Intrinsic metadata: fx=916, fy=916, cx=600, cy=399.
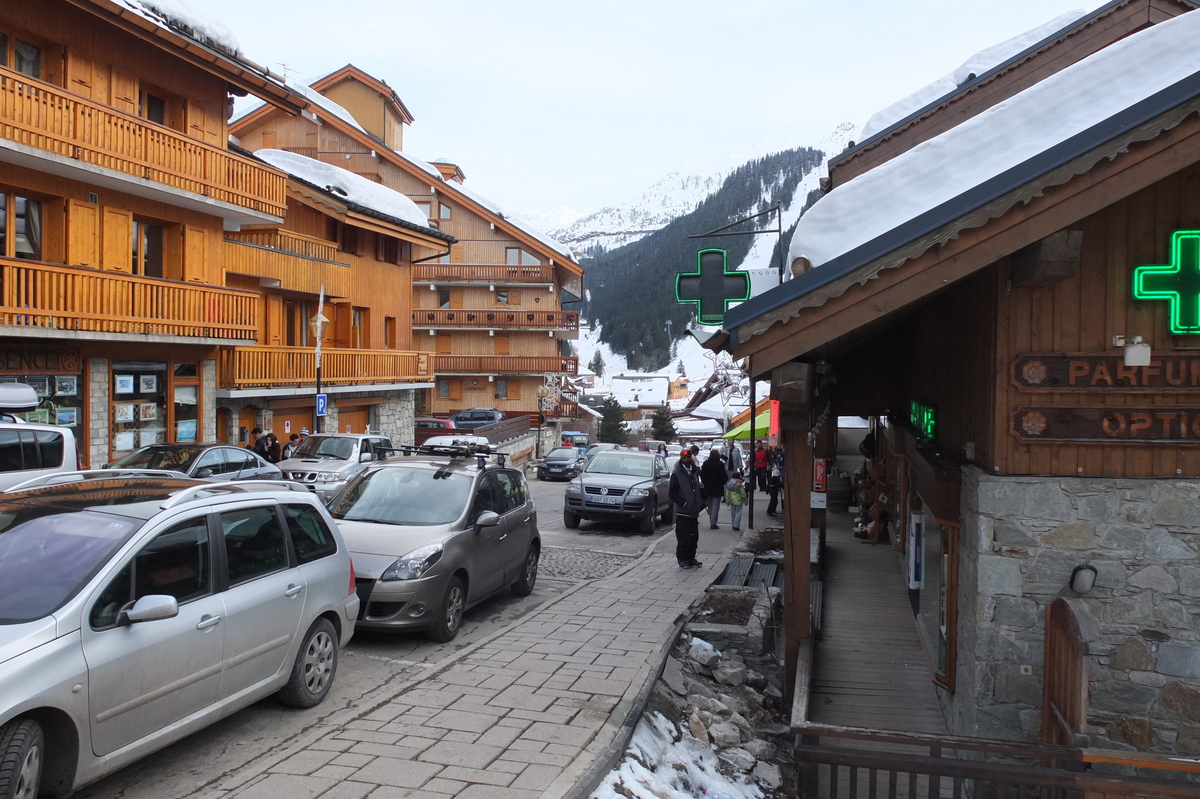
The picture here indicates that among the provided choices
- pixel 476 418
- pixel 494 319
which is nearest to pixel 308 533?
pixel 476 418

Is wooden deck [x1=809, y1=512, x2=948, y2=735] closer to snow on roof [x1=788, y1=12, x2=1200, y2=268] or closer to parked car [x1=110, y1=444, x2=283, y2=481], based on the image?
snow on roof [x1=788, y1=12, x2=1200, y2=268]

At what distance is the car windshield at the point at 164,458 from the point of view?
1491 centimetres

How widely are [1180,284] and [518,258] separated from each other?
46.8 m

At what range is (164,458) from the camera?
15.2 meters

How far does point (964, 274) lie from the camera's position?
5812 millimetres

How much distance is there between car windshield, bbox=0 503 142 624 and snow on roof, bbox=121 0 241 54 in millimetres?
15621

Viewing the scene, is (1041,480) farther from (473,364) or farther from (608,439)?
(608,439)

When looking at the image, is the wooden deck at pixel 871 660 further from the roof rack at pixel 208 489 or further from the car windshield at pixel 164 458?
the car windshield at pixel 164 458

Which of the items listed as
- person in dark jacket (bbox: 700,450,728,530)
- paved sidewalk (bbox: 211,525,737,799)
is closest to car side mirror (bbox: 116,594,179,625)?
paved sidewalk (bbox: 211,525,737,799)

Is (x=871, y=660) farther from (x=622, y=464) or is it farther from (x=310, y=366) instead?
(x=310, y=366)

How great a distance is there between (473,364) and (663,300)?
12681 cm

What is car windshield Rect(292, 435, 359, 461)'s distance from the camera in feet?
66.2

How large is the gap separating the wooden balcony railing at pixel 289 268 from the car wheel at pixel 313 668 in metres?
18.5

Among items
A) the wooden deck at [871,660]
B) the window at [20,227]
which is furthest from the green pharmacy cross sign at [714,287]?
the window at [20,227]
